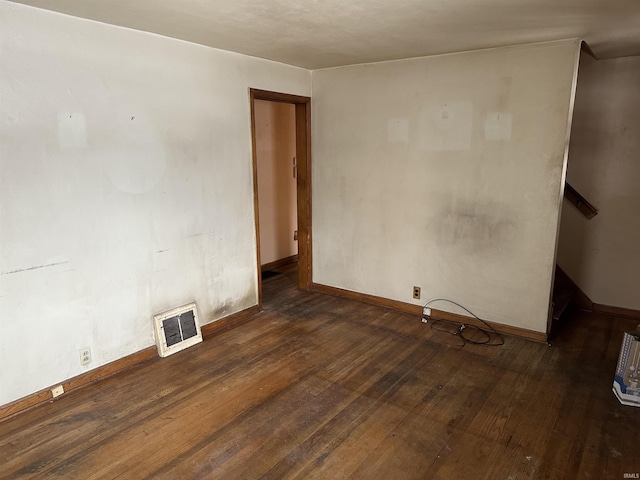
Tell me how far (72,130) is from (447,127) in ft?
9.55

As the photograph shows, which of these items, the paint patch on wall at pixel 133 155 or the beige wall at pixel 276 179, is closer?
the paint patch on wall at pixel 133 155

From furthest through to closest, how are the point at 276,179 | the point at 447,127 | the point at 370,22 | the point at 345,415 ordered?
the point at 276,179 < the point at 447,127 < the point at 370,22 < the point at 345,415

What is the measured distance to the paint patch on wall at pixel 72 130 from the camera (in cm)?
259

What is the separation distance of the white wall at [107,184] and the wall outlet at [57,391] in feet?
0.22

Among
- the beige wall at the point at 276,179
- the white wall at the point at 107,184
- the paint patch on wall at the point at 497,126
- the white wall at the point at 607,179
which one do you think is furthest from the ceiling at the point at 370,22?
the beige wall at the point at 276,179

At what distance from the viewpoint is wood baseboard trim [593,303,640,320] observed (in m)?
4.02

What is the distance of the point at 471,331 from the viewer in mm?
3723

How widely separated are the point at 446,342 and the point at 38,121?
3339mm

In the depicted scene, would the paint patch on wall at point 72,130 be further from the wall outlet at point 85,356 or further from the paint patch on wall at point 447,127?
the paint patch on wall at point 447,127

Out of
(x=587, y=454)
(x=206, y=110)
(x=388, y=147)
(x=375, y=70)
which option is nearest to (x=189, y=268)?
(x=206, y=110)

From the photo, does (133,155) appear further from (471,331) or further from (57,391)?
(471,331)

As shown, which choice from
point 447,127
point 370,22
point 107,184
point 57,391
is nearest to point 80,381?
point 57,391

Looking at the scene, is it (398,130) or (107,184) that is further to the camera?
(398,130)

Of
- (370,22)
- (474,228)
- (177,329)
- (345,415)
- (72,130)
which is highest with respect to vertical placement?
(370,22)
